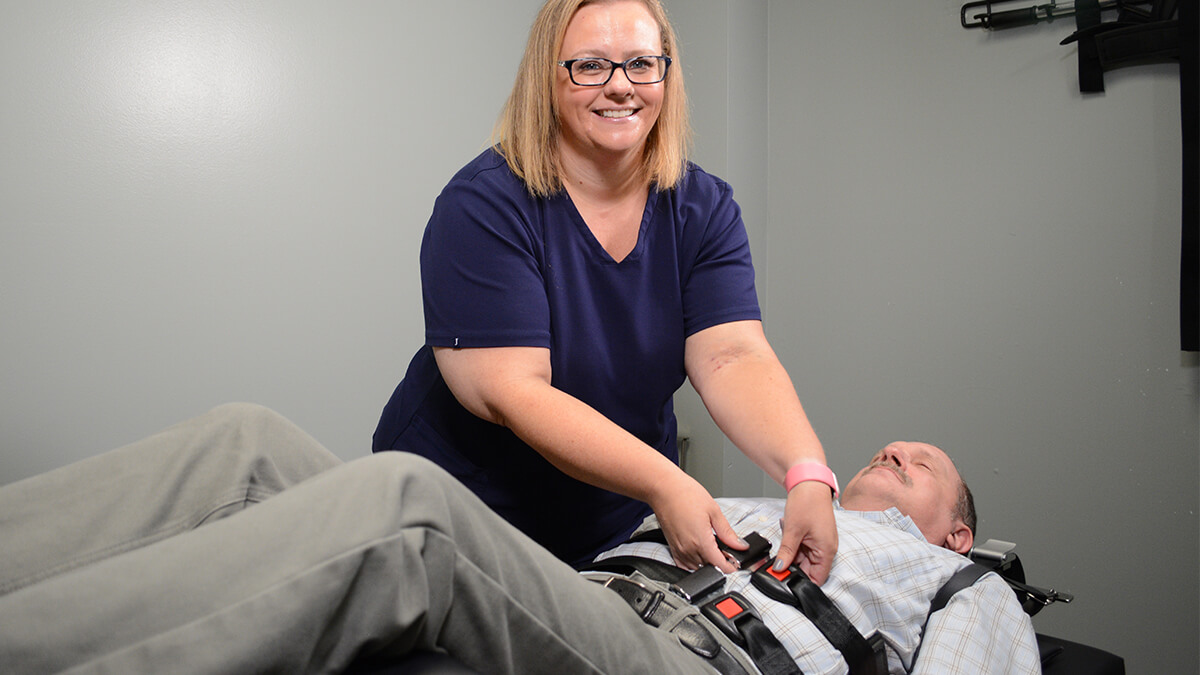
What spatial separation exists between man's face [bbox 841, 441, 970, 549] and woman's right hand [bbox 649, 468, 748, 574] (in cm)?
47

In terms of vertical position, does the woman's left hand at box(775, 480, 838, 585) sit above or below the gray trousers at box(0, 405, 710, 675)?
below

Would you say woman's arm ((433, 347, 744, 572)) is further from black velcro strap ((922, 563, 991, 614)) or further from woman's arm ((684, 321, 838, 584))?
black velcro strap ((922, 563, 991, 614))

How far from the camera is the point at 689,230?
4.66 ft

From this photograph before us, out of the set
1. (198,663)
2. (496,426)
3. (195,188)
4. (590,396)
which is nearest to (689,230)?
(590,396)

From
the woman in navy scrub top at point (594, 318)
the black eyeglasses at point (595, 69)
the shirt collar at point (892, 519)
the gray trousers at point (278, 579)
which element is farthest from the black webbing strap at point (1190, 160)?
the gray trousers at point (278, 579)

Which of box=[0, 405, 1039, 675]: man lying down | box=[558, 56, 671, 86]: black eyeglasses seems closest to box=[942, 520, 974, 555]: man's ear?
box=[0, 405, 1039, 675]: man lying down

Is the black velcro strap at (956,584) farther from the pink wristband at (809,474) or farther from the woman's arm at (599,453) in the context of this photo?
the woman's arm at (599,453)

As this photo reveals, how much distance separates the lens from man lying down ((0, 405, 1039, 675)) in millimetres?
627

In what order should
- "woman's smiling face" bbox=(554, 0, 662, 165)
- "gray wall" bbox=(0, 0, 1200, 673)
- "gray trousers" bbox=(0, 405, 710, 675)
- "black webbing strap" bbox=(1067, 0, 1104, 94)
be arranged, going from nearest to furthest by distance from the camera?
"gray trousers" bbox=(0, 405, 710, 675), "woman's smiling face" bbox=(554, 0, 662, 165), "gray wall" bbox=(0, 0, 1200, 673), "black webbing strap" bbox=(1067, 0, 1104, 94)

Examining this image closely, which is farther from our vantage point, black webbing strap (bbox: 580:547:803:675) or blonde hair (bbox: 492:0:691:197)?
blonde hair (bbox: 492:0:691:197)

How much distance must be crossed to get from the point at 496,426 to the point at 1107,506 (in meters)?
1.64

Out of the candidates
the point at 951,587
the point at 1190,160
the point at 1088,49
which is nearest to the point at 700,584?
the point at 951,587

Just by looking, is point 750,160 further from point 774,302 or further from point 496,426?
point 496,426

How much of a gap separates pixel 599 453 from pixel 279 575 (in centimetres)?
54
